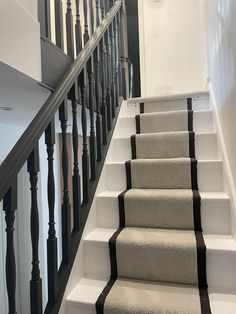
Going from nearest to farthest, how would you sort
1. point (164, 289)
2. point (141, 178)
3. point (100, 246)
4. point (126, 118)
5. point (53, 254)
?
point (53, 254) → point (164, 289) → point (100, 246) → point (141, 178) → point (126, 118)

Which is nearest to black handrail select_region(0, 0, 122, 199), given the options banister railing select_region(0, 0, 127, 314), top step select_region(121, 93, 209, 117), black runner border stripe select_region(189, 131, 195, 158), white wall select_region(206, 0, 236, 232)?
banister railing select_region(0, 0, 127, 314)

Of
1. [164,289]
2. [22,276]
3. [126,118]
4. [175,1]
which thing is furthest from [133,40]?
[164,289]

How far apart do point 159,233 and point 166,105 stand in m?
1.40

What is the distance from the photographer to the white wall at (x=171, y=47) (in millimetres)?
3961

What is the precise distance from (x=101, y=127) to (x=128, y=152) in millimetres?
363

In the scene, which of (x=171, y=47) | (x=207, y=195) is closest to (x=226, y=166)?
(x=207, y=195)

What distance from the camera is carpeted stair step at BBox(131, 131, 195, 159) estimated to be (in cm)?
202

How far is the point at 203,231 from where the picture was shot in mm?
1567

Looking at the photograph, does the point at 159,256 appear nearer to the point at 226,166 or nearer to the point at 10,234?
the point at 226,166

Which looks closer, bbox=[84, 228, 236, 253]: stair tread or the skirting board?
bbox=[84, 228, 236, 253]: stair tread

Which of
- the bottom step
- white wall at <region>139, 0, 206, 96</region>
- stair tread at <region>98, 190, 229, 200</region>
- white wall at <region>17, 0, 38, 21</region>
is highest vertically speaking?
white wall at <region>139, 0, 206, 96</region>

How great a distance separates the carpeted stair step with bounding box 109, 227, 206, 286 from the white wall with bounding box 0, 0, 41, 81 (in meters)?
0.96

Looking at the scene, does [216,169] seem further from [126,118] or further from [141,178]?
[126,118]

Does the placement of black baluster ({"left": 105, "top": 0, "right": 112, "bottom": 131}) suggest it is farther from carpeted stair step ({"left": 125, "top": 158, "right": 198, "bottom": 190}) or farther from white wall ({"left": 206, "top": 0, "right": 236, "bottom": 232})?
white wall ({"left": 206, "top": 0, "right": 236, "bottom": 232})
